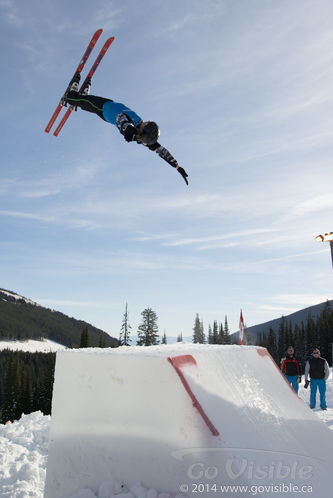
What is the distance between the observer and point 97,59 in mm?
8539

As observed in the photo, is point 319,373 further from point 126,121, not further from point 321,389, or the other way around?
point 126,121

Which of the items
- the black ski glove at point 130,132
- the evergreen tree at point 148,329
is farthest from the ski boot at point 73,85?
the evergreen tree at point 148,329

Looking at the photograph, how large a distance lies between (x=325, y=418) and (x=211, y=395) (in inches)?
242

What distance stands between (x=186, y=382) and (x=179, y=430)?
406mm

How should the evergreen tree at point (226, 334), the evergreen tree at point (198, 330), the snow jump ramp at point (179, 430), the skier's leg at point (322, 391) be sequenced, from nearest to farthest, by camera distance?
the snow jump ramp at point (179, 430) → the skier's leg at point (322, 391) → the evergreen tree at point (226, 334) → the evergreen tree at point (198, 330)

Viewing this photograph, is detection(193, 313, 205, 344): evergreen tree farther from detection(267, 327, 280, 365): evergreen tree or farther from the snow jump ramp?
the snow jump ramp

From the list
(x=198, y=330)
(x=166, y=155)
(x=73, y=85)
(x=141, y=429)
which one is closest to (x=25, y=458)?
(x=141, y=429)

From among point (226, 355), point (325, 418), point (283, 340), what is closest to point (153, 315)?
point (283, 340)

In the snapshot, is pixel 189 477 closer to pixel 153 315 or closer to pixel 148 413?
pixel 148 413

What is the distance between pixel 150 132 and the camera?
542 centimetres

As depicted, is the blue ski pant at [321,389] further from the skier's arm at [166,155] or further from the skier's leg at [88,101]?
the skier's leg at [88,101]

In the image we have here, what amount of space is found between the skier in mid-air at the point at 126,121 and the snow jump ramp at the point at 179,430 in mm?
3297

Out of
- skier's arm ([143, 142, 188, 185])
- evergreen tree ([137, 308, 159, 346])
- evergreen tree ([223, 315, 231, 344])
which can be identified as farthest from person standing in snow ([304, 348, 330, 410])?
evergreen tree ([223, 315, 231, 344])

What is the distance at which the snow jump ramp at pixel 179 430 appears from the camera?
2.98 m
